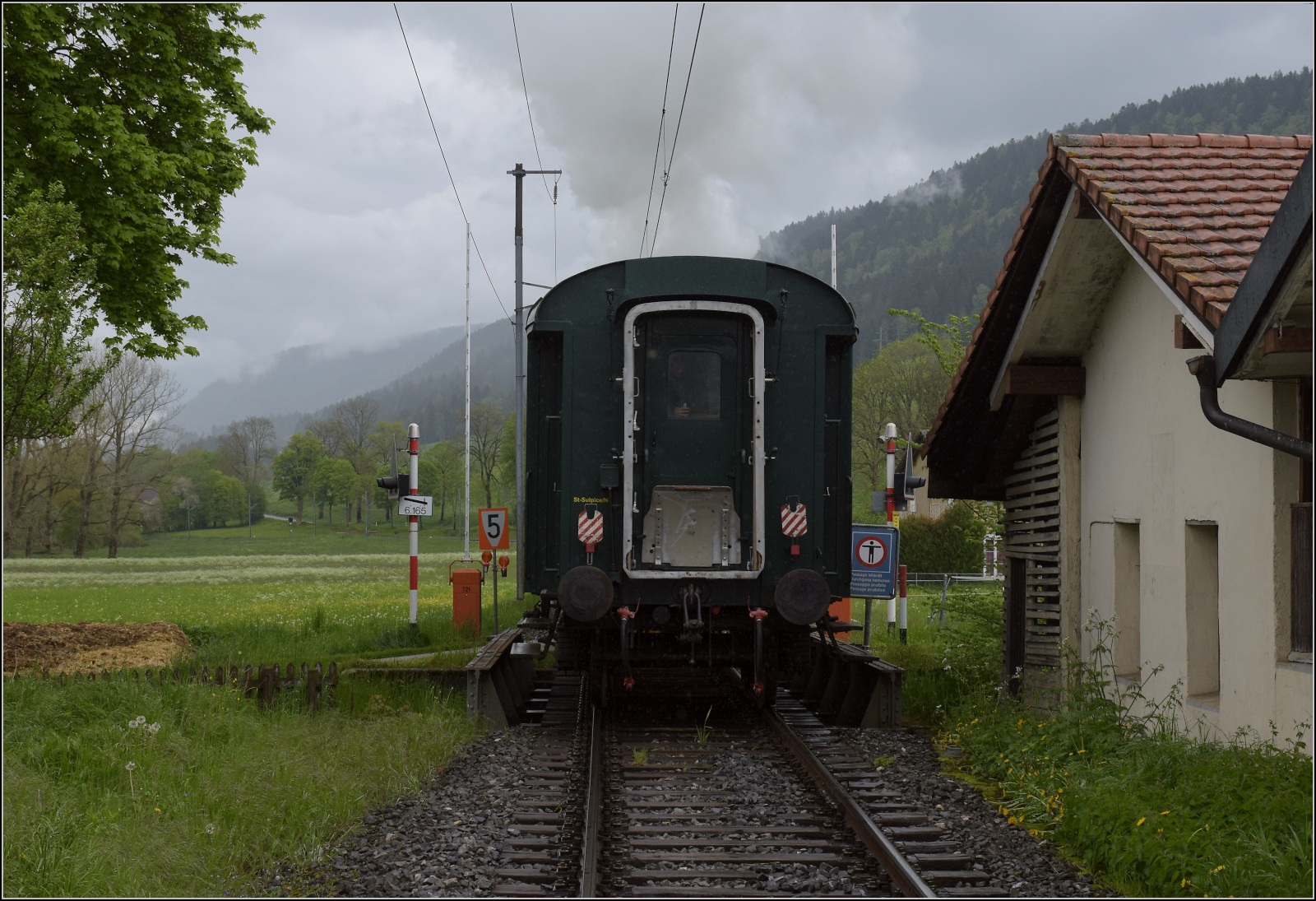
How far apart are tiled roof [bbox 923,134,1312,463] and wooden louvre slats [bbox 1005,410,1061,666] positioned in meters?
1.40

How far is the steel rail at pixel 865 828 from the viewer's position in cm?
583

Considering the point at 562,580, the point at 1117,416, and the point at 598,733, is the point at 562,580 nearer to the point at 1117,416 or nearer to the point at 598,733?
the point at 598,733

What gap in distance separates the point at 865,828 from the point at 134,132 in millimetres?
11951

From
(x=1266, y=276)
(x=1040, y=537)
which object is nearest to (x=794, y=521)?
(x=1040, y=537)

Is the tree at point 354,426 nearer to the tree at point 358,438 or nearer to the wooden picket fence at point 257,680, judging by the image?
the tree at point 358,438

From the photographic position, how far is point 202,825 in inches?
255

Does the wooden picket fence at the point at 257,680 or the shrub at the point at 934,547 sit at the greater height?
the shrub at the point at 934,547

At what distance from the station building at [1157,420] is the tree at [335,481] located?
9302 cm

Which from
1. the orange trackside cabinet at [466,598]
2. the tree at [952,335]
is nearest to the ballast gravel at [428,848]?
the orange trackside cabinet at [466,598]

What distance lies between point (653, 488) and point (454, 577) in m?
8.87

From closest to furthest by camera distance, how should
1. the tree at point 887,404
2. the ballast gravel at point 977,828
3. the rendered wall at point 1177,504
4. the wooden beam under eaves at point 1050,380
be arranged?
1. the ballast gravel at point 977,828
2. the rendered wall at point 1177,504
3. the wooden beam under eaves at point 1050,380
4. the tree at point 887,404

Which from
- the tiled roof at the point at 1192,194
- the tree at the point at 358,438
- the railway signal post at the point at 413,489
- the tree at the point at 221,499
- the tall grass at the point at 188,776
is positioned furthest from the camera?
the tree at the point at 221,499

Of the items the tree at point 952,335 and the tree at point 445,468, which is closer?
the tree at point 952,335

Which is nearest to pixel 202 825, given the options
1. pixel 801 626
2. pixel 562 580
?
pixel 562 580
